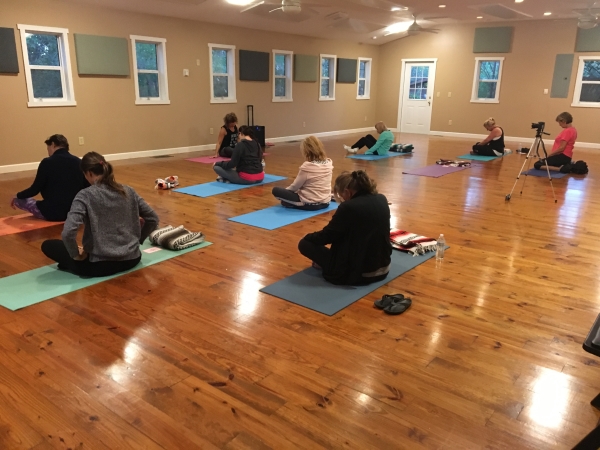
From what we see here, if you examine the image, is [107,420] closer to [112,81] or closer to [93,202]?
[93,202]

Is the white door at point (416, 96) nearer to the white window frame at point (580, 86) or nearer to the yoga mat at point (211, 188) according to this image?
the white window frame at point (580, 86)

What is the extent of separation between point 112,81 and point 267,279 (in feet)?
20.9

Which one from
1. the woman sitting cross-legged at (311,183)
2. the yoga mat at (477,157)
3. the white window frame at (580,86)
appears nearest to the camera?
the woman sitting cross-legged at (311,183)

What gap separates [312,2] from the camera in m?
8.96

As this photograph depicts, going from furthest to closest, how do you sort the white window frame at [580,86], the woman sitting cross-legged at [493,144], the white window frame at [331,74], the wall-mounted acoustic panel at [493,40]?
the white window frame at [331,74] < the wall-mounted acoustic panel at [493,40] < the white window frame at [580,86] < the woman sitting cross-legged at [493,144]

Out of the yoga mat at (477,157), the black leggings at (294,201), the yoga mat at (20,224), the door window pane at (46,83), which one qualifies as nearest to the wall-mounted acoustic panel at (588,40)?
the yoga mat at (477,157)

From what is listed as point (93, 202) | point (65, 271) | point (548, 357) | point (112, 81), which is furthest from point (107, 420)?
point (112, 81)

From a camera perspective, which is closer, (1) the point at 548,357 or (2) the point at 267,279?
(1) the point at 548,357

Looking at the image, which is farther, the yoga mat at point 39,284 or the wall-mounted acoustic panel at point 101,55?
the wall-mounted acoustic panel at point 101,55

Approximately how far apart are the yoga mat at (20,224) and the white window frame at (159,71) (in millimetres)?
4425

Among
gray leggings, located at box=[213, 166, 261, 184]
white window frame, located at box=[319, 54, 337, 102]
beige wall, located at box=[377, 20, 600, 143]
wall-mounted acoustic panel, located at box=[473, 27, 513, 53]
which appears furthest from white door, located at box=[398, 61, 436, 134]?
gray leggings, located at box=[213, 166, 261, 184]

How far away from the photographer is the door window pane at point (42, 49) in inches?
283

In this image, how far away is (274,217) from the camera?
4.83m

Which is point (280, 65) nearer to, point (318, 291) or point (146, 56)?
point (146, 56)
